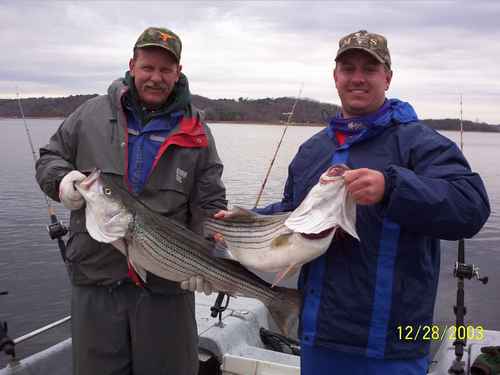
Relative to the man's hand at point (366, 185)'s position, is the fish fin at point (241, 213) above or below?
below

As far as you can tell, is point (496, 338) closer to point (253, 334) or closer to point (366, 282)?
point (253, 334)

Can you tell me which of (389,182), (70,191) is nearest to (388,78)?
(389,182)

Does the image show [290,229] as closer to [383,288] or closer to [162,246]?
[383,288]

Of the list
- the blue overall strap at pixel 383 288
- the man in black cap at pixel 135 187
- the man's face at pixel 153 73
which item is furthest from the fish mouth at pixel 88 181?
the blue overall strap at pixel 383 288

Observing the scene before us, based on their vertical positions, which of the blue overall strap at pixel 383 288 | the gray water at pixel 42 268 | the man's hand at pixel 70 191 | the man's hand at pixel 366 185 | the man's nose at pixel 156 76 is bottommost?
the gray water at pixel 42 268

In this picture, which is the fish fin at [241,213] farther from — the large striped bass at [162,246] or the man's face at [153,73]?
the man's face at [153,73]

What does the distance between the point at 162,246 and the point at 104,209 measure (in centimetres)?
52

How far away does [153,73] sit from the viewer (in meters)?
4.10

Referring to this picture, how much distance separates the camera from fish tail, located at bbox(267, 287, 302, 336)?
3615mm

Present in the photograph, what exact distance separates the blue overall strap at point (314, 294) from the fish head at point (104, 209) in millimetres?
1434

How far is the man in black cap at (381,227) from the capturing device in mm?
2744

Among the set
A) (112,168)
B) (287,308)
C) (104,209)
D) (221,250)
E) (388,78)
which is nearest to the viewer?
(388,78)

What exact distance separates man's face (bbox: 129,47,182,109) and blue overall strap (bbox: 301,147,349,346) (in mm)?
1600

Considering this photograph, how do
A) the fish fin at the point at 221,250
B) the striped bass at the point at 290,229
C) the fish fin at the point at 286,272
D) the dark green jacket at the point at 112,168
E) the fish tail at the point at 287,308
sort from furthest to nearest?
the dark green jacket at the point at 112,168 < the fish fin at the point at 221,250 < the fish tail at the point at 287,308 < the fish fin at the point at 286,272 < the striped bass at the point at 290,229
